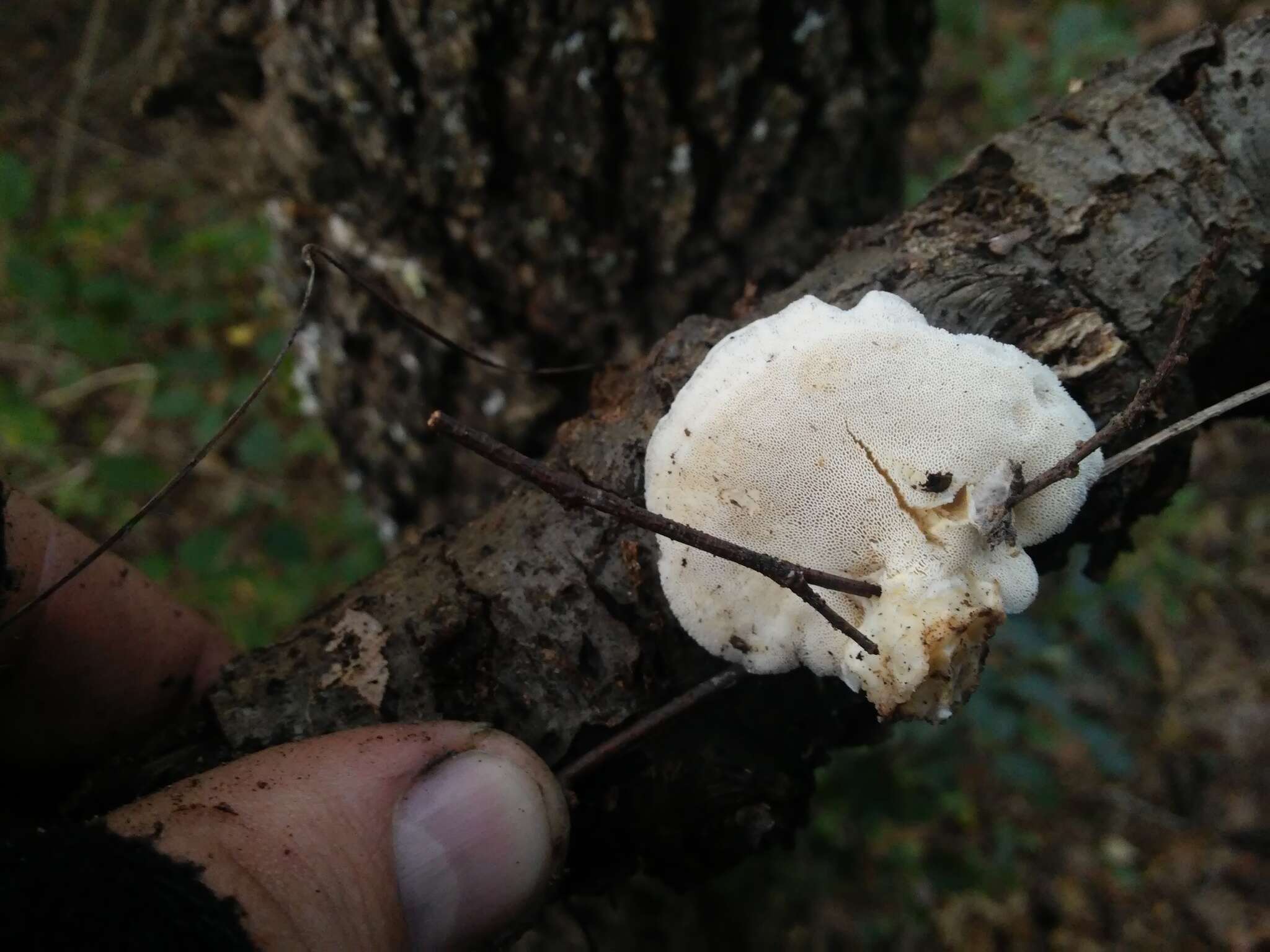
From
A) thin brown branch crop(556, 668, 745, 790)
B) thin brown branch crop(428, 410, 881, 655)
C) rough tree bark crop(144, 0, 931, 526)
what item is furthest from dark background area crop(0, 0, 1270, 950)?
thin brown branch crop(428, 410, 881, 655)

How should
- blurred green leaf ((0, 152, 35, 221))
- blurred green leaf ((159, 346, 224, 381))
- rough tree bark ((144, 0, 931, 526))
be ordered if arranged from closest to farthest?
rough tree bark ((144, 0, 931, 526))
blurred green leaf ((0, 152, 35, 221))
blurred green leaf ((159, 346, 224, 381))

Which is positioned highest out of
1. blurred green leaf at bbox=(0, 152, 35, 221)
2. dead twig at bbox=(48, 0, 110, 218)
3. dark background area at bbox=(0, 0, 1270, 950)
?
dead twig at bbox=(48, 0, 110, 218)

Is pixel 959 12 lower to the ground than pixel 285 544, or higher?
higher

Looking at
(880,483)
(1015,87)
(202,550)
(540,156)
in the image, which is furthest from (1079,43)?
(202,550)

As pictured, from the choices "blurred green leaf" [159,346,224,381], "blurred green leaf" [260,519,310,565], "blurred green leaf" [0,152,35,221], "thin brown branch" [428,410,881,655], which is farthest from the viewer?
"blurred green leaf" [159,346,224,381]

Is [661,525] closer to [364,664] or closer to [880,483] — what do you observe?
[880,483]

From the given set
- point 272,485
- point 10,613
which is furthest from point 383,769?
point 272,485

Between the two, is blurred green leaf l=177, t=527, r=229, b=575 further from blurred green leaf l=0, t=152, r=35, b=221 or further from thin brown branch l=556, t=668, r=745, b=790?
thin brown branch l=556, t=668, r=745, b=790
